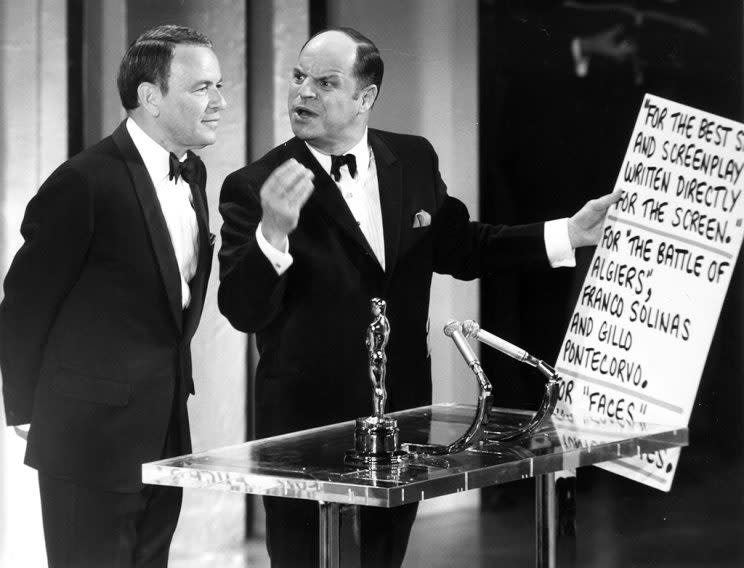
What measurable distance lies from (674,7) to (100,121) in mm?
1863

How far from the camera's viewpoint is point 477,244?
404 cm

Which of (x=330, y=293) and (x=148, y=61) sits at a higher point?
(x=148, y=61)

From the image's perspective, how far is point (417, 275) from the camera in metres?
3.86

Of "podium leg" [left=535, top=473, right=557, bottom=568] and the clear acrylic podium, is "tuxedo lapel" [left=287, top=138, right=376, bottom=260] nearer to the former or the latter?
the clear acrylic podium

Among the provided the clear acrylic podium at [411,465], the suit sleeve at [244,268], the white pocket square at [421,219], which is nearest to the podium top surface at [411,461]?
the clear acrylic podium at [411,465]

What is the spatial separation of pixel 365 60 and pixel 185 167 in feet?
2.29

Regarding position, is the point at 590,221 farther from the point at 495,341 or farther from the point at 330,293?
the point at 495,341

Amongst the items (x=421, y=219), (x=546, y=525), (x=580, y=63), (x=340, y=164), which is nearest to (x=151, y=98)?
(x=340, y=164)

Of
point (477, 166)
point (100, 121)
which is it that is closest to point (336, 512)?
point (100, 121)

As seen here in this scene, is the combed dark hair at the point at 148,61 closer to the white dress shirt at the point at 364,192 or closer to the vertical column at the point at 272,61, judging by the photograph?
the vertical column at the point at 272,61

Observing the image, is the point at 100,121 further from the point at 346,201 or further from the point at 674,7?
the point at 674,7

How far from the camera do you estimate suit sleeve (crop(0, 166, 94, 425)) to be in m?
3.28

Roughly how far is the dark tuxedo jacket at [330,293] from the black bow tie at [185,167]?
0.47 ft

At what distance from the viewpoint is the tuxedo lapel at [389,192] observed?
377 cm
